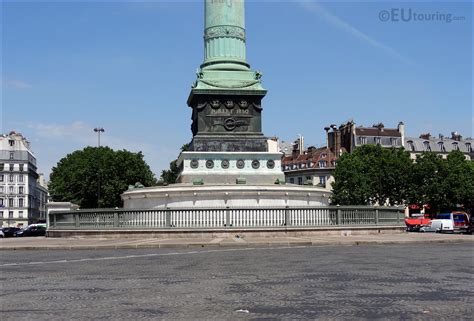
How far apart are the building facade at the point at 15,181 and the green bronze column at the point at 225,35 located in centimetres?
8922

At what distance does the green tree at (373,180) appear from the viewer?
84.3m

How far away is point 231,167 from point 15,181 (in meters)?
93.5

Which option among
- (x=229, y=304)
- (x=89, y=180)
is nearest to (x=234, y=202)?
(x=229, y=304)

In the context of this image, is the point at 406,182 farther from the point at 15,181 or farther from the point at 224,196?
the point at 15,181

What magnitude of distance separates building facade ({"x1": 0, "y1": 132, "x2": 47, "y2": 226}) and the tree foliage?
65034 millimetres

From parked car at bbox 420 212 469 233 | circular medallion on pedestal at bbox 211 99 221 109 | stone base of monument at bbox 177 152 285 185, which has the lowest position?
parked car at bbox 420 212 469 233

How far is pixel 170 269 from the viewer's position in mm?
14641

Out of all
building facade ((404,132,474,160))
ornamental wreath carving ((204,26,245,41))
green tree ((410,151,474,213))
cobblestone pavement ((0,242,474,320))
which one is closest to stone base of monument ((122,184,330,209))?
ornamental wreath carving ((204,26,245,41))

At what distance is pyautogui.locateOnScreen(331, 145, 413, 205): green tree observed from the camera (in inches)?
3319

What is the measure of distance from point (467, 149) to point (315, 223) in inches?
3819

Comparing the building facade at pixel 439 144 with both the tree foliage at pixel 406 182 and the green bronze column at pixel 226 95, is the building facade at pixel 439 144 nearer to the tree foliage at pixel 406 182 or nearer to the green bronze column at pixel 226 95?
the tree foliage at pixel 406 182

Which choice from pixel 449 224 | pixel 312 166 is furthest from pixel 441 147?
pixel 449 224

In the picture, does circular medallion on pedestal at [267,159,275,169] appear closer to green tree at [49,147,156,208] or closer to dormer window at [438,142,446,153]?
green tree at [49,147,156,208]

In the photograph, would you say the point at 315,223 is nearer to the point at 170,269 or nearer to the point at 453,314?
the point at 170,269
